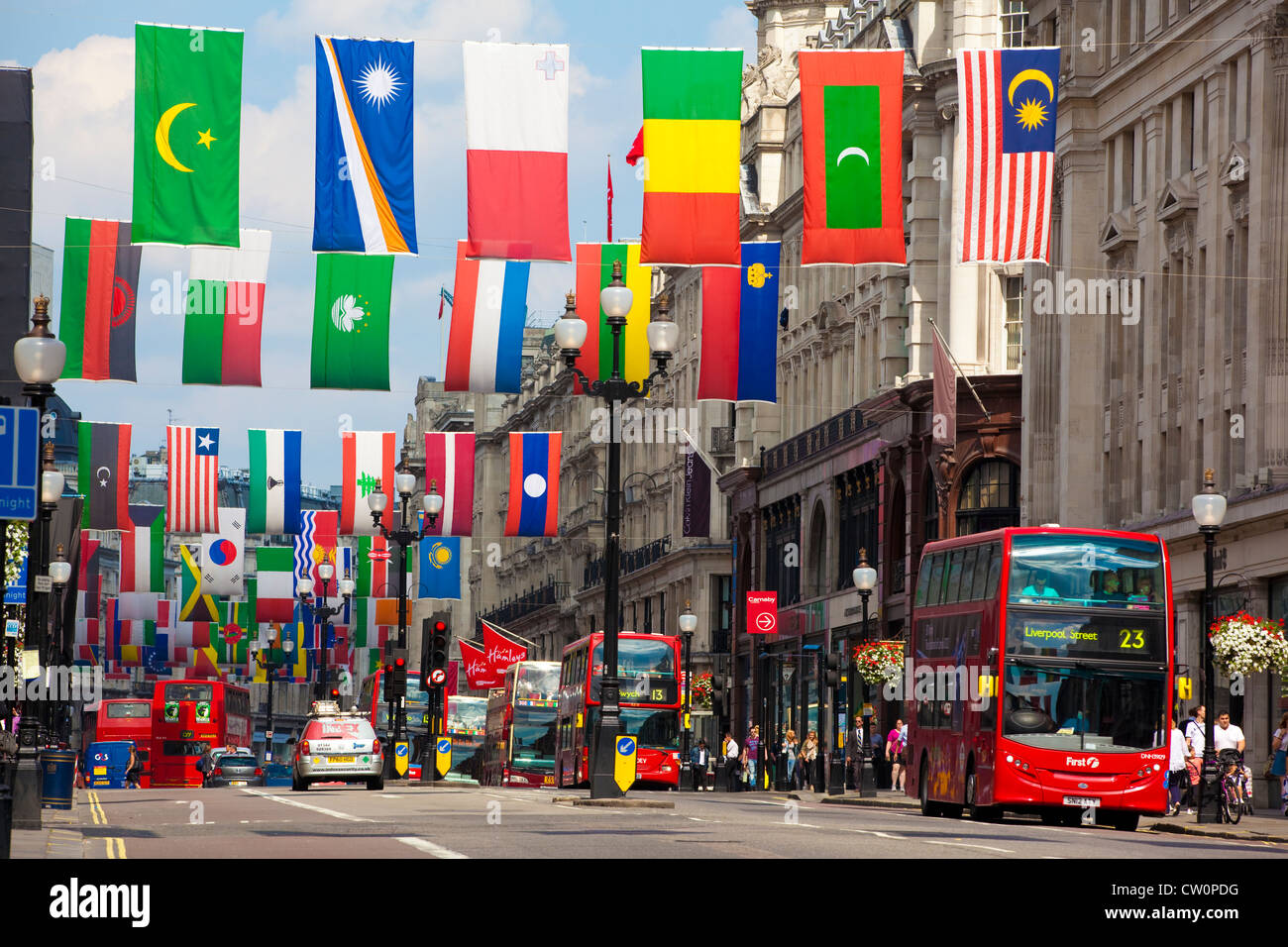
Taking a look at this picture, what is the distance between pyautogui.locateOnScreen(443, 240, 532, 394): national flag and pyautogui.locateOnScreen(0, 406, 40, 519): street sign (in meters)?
23.7

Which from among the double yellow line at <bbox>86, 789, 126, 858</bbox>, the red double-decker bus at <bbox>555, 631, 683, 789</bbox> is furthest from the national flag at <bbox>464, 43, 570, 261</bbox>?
the red double-decker bus at <bbox>555, 631, 683, 789</bbox>

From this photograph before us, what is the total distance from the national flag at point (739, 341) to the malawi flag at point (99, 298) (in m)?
10.6

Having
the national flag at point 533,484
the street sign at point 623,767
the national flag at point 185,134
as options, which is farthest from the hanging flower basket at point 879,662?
the national flag at point 185,134

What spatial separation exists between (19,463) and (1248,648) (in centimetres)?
2447

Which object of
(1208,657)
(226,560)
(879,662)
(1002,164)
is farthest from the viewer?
(226,560)

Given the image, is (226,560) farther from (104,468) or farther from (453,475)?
(104,468)

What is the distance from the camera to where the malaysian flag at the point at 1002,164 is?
3462cm

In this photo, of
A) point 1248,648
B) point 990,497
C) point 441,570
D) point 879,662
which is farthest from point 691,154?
point 441,570

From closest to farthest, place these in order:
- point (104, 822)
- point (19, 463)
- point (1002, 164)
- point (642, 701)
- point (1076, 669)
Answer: point (19, 463), point (104, 822), point (1076, 669), point (1002, 164), point (642, 701)

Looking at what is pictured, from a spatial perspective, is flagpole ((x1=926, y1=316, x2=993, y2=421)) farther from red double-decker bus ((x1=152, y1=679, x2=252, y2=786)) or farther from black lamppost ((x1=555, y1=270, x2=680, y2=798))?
red double-decker bus ((x1=152, y1=679, x2=252, y2=786))

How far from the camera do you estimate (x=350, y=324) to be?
3978 cm

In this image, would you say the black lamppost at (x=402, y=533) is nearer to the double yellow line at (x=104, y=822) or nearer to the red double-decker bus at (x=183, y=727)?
the double yellow line at (x=104, y=822)

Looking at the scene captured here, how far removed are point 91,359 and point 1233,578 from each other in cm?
2190
